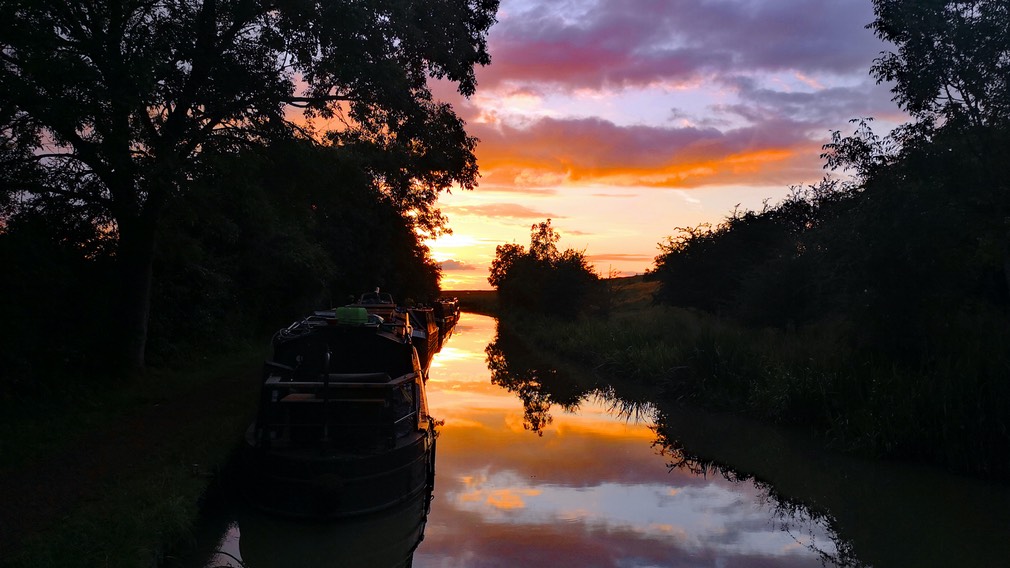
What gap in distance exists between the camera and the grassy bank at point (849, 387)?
10062 mm

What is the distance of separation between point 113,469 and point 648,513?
21.0 feet

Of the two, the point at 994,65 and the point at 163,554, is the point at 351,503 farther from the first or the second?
the point at 994,65

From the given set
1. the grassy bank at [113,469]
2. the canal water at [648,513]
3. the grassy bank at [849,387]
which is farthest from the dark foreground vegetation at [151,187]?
the grassy bank at [849,387]

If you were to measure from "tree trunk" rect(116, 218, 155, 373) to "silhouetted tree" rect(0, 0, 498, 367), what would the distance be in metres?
0.03

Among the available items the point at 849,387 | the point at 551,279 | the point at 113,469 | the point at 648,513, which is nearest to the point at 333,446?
the point at 113,469

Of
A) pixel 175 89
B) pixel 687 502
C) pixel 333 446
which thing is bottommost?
pixel 687 502

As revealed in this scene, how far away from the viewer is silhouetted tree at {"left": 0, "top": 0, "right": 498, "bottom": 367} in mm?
10562

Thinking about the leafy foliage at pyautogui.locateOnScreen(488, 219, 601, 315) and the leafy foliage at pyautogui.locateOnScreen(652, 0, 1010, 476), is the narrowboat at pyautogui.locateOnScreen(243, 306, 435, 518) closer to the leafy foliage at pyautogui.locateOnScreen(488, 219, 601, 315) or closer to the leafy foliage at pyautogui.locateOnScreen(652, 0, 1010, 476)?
the leafy foliage at pyautogui.locateOnScreen(652, 0, 1010, 476)

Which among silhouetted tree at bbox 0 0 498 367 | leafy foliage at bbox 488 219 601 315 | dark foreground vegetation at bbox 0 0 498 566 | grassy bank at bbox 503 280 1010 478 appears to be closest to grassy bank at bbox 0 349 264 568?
dark foreground vegetation at bbox 0 0 498 566

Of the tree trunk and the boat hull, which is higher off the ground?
the tree trunk

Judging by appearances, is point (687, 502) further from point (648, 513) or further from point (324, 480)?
point (324, 480)

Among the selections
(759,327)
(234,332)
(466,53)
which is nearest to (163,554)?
(466,53)

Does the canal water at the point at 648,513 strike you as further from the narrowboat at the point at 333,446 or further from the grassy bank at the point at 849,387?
the grassy bank at the point at 849,387

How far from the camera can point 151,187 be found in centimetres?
1166
